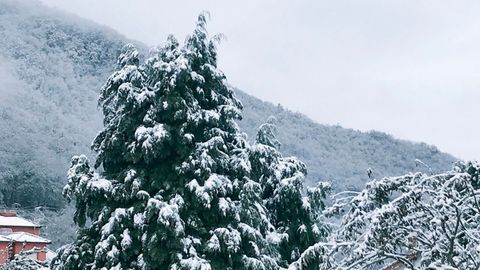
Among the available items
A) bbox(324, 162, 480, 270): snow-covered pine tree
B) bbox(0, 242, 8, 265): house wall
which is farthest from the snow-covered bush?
bbox(0, 242, 8, 265): house wall

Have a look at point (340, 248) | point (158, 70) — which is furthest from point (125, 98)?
point (340, 248)

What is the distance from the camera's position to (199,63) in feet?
47.5

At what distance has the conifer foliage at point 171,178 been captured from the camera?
12578 mm

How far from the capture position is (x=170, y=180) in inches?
523

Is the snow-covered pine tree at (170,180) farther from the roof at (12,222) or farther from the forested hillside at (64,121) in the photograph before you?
the forested hillside at (64,121)

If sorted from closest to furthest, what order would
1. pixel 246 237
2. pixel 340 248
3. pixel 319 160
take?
pixel 340 248 < pixel 246 237 < pixel 319 160

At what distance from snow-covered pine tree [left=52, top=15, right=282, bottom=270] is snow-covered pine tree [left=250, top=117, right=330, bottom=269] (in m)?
1.07

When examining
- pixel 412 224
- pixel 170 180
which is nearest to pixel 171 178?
pixel 170 180

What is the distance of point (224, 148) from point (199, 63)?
1.96 meters

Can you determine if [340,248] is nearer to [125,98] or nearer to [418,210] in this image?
[418,210]

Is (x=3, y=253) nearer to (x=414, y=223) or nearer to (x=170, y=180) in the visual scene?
(x=170, y=180)

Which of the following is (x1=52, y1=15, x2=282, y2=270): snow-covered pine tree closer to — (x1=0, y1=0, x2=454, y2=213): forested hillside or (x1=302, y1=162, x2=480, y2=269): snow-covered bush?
(x1=302, y1=162, x2=480, y2=269): snow-covered bush

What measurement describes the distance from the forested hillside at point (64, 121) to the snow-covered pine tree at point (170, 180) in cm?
3528

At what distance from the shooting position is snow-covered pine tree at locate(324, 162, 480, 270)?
5.88m
